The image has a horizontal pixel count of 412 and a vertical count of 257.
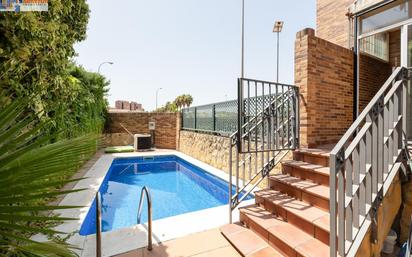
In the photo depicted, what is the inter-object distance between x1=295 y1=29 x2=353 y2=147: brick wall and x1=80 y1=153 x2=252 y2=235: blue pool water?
302 centimetres

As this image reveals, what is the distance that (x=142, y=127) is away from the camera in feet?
46.1

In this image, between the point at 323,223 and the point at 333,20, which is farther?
the point at 333,20

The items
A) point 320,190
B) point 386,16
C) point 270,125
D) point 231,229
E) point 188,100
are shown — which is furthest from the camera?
point 188,100

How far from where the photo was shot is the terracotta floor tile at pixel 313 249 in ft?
6.98

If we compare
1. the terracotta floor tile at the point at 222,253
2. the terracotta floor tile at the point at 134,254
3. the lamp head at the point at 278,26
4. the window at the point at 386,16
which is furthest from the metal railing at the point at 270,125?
the lamp head at the point at 278,26

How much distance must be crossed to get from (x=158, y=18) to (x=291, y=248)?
31.8 feet

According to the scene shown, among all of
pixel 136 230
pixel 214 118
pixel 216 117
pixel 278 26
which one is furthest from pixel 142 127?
pixel 278 26

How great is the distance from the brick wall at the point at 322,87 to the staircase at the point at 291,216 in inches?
32.6

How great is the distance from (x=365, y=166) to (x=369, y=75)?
459 cm

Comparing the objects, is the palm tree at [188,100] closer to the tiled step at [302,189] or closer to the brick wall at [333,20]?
the brick wall at [333,20]

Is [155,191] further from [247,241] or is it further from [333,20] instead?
[333,20]

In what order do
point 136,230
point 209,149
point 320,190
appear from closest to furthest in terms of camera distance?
point 320,190 → point 136,230 → point 209,149

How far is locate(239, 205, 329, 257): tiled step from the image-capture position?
222 cm

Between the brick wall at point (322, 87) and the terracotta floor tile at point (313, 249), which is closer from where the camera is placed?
the terracotta floor tile at point (313, 249)
